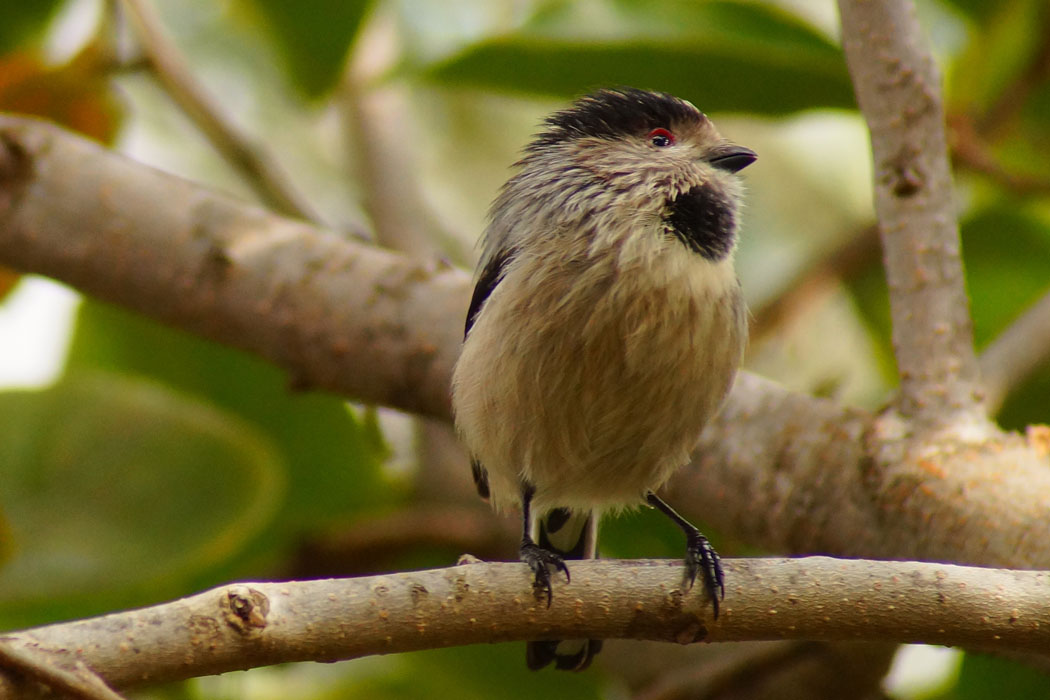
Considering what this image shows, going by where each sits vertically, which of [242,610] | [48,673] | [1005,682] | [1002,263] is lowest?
[48,673]

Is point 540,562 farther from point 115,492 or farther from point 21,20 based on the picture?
point 21,20

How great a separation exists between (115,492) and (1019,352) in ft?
7.40

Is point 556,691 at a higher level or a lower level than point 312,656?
higher

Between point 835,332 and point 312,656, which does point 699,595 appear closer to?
point 312,656

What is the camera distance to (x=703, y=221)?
243 centimetres

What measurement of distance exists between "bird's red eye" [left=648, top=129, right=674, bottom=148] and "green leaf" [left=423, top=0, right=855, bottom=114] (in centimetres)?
A: 43

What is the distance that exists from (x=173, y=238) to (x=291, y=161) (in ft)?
8.10

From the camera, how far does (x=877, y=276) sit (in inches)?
152

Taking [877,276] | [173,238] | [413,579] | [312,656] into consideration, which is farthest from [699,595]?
[877,276]

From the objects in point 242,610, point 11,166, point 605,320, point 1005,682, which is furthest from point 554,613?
point 11,166

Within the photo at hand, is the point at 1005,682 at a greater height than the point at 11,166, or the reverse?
the point at 11,166

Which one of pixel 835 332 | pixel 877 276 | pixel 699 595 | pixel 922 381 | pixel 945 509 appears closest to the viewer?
pixel 699 595

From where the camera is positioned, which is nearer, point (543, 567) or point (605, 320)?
→ point (543, 567)

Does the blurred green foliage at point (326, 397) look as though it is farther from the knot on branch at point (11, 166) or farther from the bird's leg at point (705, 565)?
the bird's leg at point (705, 565)
